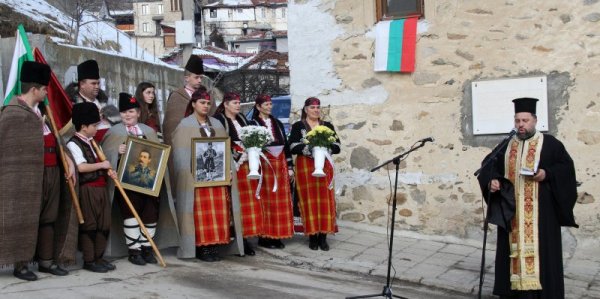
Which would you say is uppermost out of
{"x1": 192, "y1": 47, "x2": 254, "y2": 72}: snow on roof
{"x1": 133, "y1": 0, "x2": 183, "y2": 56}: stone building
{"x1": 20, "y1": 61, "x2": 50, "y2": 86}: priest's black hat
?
{"x1": 133, "y1": 0, "x2": 183, "y2": 56}: stone building

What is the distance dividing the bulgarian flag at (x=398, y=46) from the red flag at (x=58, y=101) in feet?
11.8

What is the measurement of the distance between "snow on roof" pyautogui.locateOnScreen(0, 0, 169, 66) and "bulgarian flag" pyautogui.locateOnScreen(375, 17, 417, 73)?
3.60m

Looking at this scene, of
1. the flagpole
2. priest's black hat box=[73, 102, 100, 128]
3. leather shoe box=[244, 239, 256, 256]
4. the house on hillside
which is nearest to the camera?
the flagpole

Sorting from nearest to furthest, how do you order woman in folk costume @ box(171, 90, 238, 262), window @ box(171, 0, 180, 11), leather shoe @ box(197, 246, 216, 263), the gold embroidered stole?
the gold embroidered stole, woman in folk costume @ box(171, 90, 238, 262), leather shoe @ box(197, 246, 216, 263), window @ box(171, 0, 180, 11)

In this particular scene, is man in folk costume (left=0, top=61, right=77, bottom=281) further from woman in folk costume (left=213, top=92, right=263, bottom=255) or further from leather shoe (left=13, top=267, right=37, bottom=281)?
woman in folk costume (left=213, top=92, right=263, bottom=255)

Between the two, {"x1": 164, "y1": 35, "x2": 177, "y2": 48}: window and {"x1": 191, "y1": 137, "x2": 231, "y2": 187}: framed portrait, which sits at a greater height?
{"x1": 164, "y1": 35, "x2": 177, "y2": 48}: window

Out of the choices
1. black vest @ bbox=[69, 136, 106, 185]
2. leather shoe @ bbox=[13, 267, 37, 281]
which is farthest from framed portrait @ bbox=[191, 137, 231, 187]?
leather shoe @ bbox=[13, 267, 37, 281]

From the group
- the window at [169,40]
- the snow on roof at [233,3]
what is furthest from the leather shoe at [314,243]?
the snow on roof at [233,3]

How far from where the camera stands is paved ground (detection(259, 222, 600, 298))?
7.07 meters

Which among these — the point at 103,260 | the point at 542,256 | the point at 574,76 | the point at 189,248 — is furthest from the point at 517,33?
the point at 103,260

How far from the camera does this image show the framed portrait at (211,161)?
735cm

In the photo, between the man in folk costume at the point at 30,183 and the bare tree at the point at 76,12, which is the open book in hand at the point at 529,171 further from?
the bare tree at the point at 76,12

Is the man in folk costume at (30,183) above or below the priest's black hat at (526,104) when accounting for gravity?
below

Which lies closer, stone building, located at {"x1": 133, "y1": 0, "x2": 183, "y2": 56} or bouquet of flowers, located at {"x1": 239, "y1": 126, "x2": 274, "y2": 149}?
bouquet of flowers, located at {"x1": 239, "y1": 126, "x2": 274, "y2": 149}
